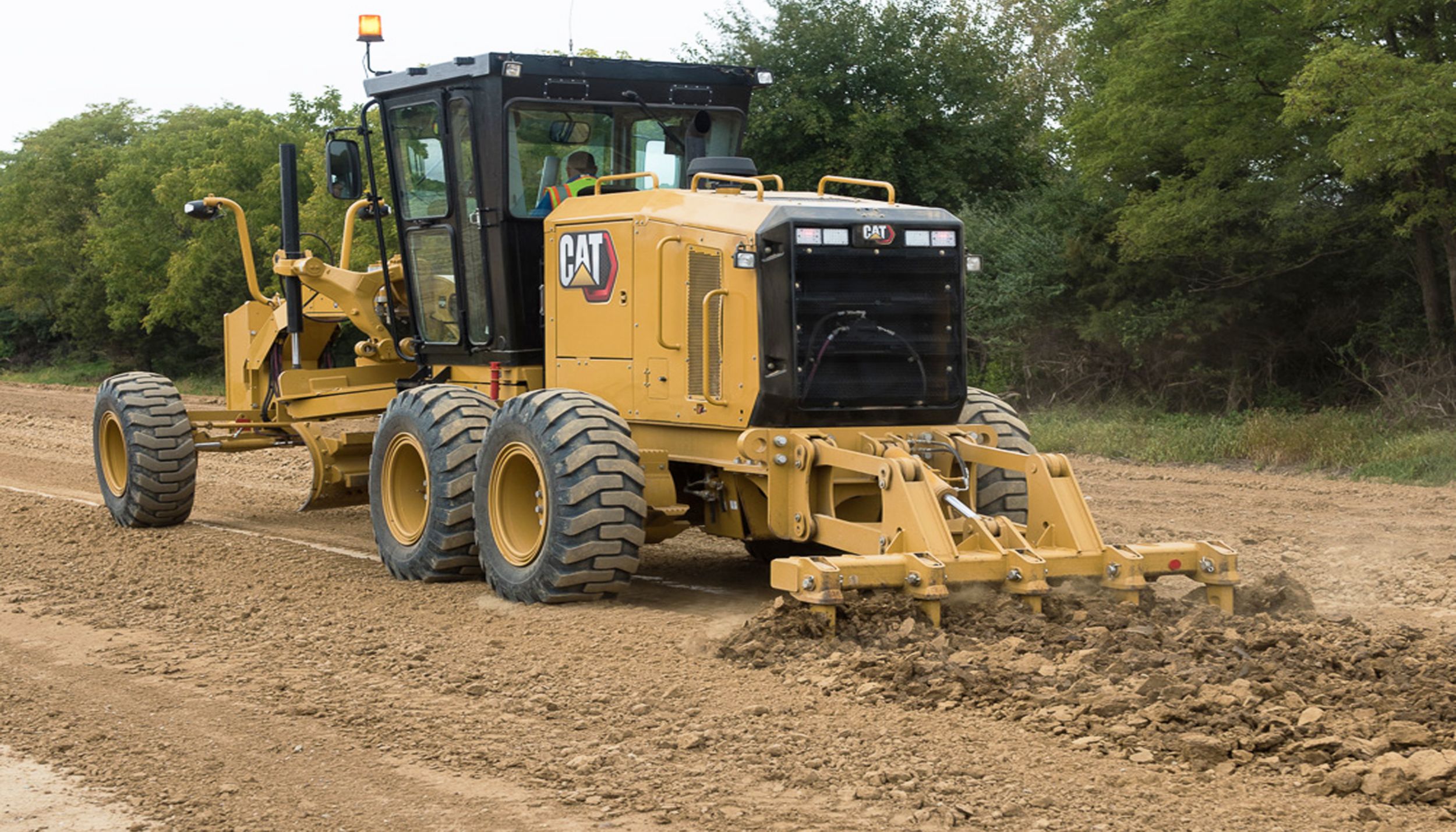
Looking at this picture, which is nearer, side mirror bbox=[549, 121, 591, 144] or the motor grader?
the motor grader

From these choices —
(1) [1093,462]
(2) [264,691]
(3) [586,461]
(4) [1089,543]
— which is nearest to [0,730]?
(2) [264,691]

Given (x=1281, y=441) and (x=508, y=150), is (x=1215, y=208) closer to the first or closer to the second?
(x=1281, y=441)

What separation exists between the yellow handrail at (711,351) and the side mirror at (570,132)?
1.89m

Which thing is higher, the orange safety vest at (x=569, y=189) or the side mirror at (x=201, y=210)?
the side mirror at (x=201, y=210)

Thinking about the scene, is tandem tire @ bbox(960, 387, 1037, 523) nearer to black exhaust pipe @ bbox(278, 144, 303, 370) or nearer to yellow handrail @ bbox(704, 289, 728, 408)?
yellow handrail @ bbox(704, 289, 728, 408)

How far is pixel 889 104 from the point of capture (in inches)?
981

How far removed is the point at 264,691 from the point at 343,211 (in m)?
22.0

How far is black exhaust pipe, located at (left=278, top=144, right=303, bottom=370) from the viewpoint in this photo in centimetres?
1159

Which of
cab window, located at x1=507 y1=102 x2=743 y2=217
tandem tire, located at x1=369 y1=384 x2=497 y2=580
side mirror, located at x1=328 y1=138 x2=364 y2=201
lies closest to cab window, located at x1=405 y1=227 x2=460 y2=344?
side mirror, located at x1=328 y1=138 x2=364 y2=201

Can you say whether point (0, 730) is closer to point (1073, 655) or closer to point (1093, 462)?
point (1073, 655)

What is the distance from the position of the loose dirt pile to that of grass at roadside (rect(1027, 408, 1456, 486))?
808 centimetres

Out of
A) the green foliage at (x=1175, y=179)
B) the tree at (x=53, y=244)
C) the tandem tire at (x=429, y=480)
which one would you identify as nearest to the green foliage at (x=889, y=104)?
the green foliage at (x=1175, y=179)

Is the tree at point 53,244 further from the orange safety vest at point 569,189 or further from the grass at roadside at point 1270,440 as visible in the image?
the orange safety vest at point 569,189

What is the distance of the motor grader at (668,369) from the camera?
25.9ft
